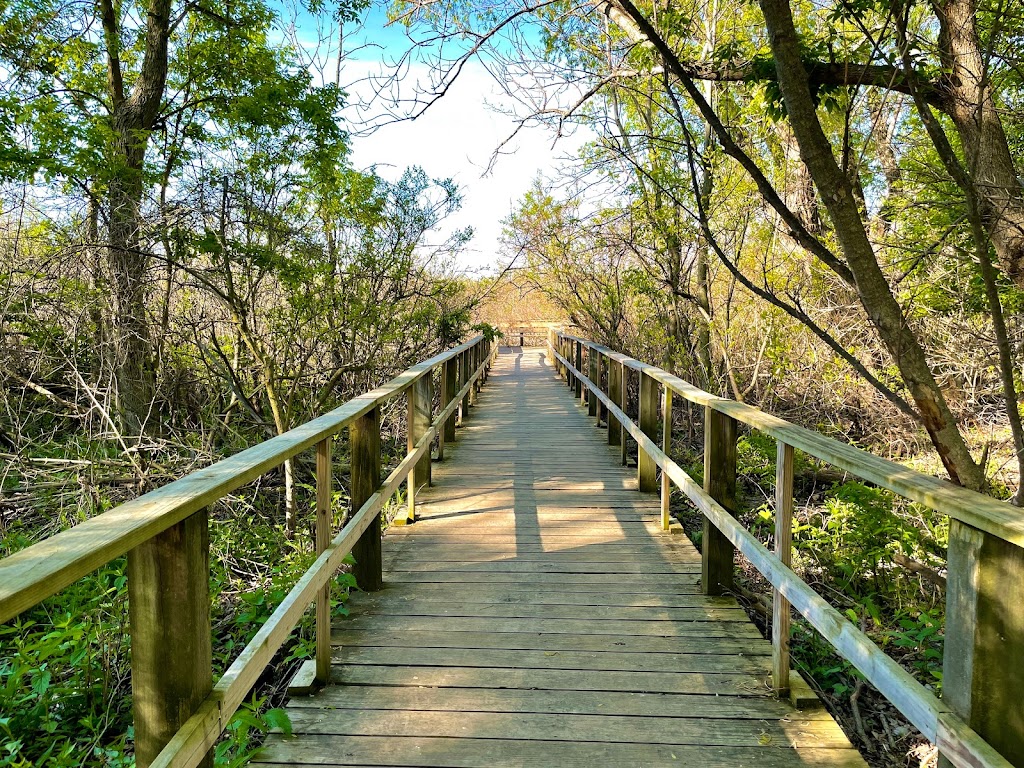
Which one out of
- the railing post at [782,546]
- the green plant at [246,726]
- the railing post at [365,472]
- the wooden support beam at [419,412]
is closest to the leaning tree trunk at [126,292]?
the wooden support beam at [419,412]

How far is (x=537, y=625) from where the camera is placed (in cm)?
326

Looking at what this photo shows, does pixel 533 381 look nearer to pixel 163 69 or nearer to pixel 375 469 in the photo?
pixel 163 69

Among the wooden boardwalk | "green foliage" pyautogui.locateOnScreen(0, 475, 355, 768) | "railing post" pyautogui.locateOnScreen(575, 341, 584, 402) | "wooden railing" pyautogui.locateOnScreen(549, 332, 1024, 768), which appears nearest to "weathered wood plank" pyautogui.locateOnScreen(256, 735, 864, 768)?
the wooden boardwalk

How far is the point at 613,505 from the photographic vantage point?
212 inches

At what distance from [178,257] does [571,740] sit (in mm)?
5472

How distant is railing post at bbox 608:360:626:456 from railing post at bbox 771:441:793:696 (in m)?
4.18

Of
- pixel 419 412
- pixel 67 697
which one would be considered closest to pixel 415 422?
pixel 419 412

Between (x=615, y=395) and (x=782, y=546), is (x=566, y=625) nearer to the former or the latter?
(x=782, y=546)

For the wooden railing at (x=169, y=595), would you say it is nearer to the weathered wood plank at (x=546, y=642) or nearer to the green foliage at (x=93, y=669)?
the green foliage at (x=93, y=669)

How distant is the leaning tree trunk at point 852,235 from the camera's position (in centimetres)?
306

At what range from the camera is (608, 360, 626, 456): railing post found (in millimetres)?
7083

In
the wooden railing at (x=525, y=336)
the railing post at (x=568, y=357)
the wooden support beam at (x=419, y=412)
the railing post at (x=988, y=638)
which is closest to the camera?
the railing post at (x=988, y=638)

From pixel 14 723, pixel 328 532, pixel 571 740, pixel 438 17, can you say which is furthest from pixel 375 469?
pixel 438 17

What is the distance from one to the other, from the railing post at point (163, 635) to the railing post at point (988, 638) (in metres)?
1.65
